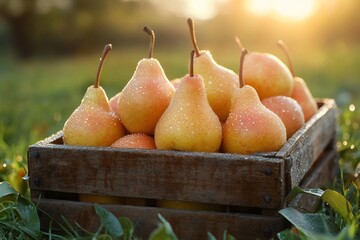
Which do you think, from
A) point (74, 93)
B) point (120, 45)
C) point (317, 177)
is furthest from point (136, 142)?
point (120, 45)

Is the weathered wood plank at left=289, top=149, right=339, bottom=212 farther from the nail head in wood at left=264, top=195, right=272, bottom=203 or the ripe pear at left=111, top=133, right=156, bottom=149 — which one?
the ripe pear at left=111, top=133, right=156, bottom=149

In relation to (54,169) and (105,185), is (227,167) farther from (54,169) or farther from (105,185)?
(54,169)

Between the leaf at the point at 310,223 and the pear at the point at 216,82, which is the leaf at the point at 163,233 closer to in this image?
the leaf at the point at 310,223

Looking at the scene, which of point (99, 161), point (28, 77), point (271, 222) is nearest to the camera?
point (271, 222)

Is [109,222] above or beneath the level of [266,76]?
beneath

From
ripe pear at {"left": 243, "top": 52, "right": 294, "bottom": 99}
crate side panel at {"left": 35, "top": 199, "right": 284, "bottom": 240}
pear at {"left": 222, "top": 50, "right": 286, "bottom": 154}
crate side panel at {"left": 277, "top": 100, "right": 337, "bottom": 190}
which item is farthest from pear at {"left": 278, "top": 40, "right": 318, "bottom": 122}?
crate side panel at {"left": 35, "top": 199, "right": 284, "bottom": 240}

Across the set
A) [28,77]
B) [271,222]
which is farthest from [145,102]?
[28,77]

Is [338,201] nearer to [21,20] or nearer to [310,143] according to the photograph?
[310,143]
